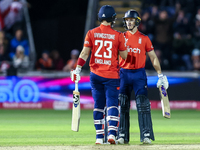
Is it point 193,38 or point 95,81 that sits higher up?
point 193,38

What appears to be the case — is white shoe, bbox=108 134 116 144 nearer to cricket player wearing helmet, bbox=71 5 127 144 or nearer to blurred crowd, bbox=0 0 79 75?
cricket player wearing helmet, bbox=71 5 127 144

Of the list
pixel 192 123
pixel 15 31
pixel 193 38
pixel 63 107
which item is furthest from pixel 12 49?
pixel 192 123

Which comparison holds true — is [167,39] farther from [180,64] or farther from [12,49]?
[12,49]

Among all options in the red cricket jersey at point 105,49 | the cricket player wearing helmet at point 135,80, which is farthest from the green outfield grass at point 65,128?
the red cricket jersey at point 105,49

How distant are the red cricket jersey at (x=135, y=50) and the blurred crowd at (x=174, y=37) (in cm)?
939

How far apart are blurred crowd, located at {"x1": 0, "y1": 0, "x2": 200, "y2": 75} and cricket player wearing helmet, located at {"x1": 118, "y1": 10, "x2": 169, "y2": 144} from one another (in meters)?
9.10

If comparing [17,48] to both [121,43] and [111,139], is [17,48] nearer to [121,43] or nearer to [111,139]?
[121,43]

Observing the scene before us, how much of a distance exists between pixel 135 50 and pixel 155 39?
10362mm

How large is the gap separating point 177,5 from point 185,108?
5.25m

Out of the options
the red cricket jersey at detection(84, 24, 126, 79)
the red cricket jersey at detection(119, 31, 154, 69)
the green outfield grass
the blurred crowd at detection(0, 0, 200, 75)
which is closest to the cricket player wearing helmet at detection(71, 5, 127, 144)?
the red cricket jersey at detection(84, 24, 126, 79)

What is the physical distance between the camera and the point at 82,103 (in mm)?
16031

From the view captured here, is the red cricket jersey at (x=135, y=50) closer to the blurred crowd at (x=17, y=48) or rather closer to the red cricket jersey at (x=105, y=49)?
the red cricket jersey at (x=105, y=49)

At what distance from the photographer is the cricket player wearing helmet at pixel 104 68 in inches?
301

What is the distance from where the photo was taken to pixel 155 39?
1820 cm
